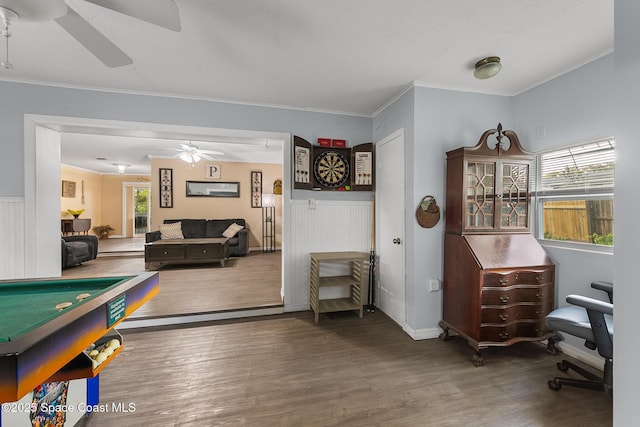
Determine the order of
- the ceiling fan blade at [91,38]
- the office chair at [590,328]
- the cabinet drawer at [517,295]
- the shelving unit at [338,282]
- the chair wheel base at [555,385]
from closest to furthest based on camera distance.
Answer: the ceiling fan blade at [91,38] → the office chair at [590,328] → the chair wheel base at [555,385] → the cabinet drawer at [517,295] → the shelving unit at [338,282]

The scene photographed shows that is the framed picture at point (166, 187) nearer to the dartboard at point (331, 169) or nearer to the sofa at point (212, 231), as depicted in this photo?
the sofa at point (212, 231)

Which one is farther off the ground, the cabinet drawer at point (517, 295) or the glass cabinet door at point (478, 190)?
the glass cabinet door at point (478, 190)

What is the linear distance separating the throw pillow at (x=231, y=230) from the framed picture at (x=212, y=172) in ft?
5.29

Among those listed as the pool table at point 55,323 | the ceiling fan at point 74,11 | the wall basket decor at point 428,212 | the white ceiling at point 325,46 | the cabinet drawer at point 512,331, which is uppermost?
the white ceiling at point 325,46

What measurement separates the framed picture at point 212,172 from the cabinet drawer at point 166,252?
2617mm

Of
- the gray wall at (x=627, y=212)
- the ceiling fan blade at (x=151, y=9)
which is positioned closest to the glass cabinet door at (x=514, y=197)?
the gray wall at (x=627, y=212)

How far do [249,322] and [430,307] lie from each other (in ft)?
6.62

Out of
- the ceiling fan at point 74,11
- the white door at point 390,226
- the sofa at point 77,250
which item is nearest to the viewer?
the ceiling fan at point 74,11

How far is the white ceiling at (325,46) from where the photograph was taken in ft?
5.43

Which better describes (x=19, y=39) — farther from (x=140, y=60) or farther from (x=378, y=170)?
(x=378, y=170)

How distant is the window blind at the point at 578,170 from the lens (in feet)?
6.88

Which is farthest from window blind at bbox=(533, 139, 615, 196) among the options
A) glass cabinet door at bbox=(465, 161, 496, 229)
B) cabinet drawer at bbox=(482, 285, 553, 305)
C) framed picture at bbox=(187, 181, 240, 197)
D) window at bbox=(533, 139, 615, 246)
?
framed picture at bbox=(187, 181, 240, 197)

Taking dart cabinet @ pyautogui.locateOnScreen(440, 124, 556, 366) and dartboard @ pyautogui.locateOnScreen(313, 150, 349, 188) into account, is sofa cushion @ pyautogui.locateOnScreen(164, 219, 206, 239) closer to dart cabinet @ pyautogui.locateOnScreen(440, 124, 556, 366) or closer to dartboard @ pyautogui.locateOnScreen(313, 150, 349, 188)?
dartboard @ pyautogui.locateOnScreen(313, 150, 349, 188)

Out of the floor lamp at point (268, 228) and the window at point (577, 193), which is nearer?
the window at point (577, 193)
